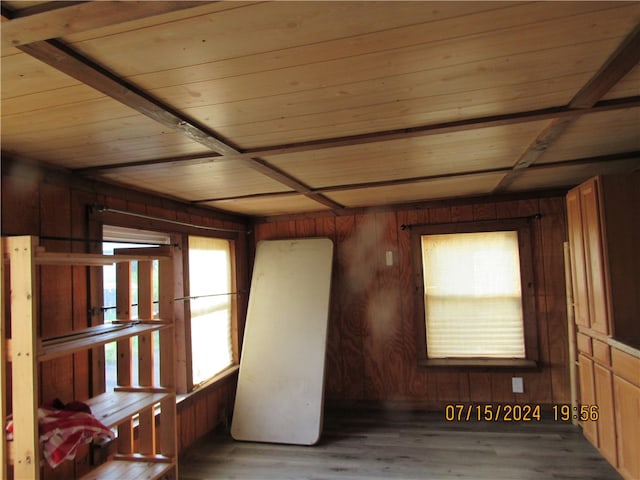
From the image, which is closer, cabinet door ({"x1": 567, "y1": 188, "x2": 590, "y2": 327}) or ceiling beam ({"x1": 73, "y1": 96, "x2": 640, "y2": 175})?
ceiling beam ({"x1": 73, "y1": 96, "x2": 640, "y2": 175})

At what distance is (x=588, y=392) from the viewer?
9.96 ft

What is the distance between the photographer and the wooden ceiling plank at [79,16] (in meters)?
0.88

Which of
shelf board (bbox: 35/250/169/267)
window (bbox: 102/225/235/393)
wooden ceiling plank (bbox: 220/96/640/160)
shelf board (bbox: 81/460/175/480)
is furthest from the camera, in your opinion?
window (bbox: 102/225/235/393)

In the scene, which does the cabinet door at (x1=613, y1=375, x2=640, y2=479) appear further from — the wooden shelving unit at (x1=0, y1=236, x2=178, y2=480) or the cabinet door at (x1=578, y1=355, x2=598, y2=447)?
the wooden shelving unit at (x1=0, y1=236, x2=178, y2=480)

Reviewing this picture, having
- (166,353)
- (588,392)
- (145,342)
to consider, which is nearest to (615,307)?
(588,392)

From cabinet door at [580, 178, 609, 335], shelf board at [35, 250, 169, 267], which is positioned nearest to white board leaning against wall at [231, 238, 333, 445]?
shelf board at [35, 250, 169, 267]

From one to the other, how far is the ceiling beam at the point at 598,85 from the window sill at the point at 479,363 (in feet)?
7.46

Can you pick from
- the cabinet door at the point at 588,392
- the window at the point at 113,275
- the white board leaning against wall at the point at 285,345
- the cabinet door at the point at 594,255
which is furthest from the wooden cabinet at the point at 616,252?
the window at the point at 113,275

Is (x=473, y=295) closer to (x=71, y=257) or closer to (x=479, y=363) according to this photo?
(x=479, y=363)

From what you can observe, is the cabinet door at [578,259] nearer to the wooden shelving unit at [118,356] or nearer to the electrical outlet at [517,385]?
the electrical outlet at [517,385]

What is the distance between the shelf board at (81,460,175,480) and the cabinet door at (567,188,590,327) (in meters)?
2.89

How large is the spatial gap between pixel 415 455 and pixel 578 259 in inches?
74.3

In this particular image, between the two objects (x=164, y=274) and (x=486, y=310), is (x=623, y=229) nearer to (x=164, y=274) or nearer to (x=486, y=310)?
(x=486, y=310)

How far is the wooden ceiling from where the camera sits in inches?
38.9
